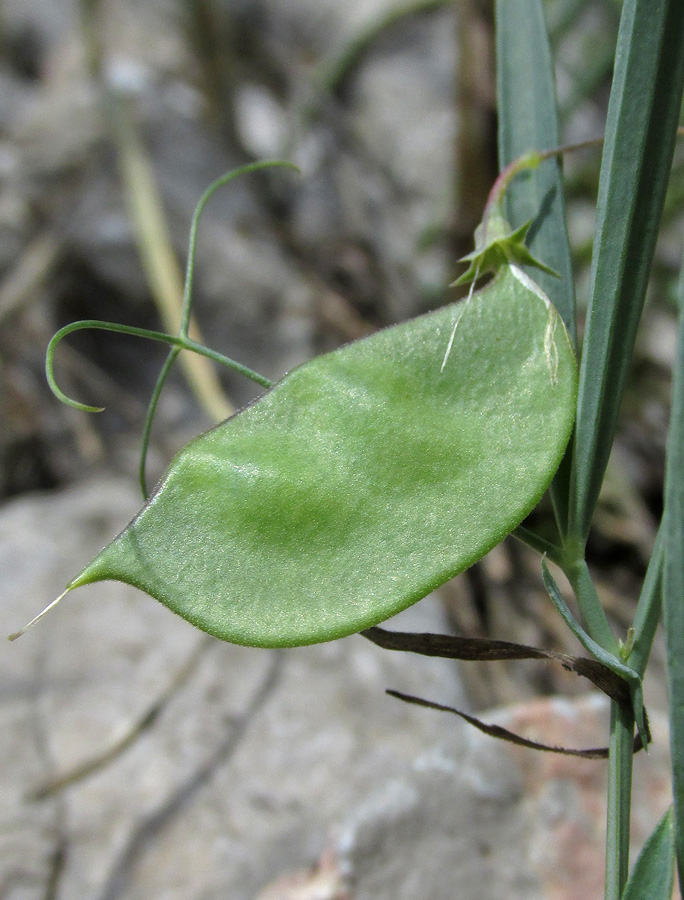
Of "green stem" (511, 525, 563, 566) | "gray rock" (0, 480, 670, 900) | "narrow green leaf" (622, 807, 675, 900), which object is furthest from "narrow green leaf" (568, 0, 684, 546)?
"gray rock" (0, 480, 670, 900)

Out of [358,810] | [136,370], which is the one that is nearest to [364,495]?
[358,810]

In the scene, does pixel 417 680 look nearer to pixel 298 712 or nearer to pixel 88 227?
pixel 298 712

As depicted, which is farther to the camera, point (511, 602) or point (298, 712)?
point (511, 602)

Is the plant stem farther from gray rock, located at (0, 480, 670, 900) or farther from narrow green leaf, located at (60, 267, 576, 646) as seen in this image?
gray rock, located at (0, 480, 670, 900)

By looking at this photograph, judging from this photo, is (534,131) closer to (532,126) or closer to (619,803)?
(532,126)

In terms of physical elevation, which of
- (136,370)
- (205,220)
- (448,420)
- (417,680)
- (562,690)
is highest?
(448,420)

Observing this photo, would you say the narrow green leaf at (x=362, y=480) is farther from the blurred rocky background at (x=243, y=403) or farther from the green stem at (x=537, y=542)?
the blurred rocky background at (x=243, y=403)

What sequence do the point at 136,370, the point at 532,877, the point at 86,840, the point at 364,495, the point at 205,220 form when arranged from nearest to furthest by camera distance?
1. the point at 364,495
2. the point at 532,877
3. the point at 86,840
4. the point at 136,370
5. the point at 205,220

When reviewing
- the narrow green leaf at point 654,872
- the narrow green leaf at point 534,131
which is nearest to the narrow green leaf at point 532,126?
the narrow green leaf at point 534,131

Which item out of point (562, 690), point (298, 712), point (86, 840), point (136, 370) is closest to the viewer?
point (86, 840)
